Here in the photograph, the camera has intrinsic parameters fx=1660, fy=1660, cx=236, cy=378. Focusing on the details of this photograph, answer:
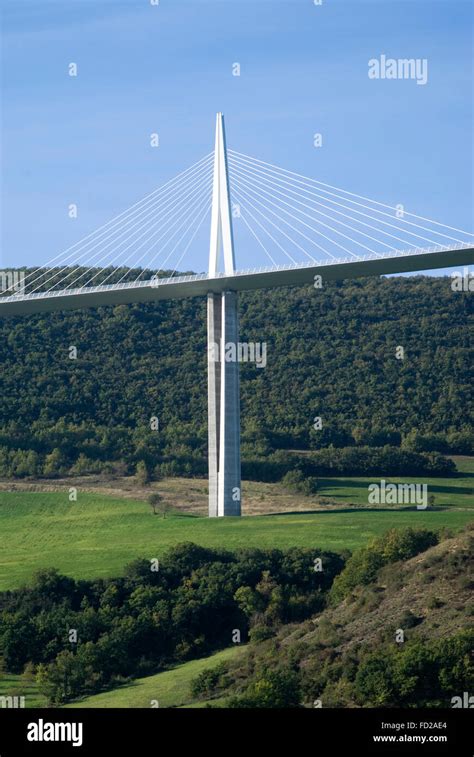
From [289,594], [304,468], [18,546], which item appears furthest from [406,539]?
[304,468]

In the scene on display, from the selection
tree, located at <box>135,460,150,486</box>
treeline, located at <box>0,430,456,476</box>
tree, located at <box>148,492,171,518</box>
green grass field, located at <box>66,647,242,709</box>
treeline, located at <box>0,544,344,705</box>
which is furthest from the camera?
treeline, located at <box>0,430,456,476</box>

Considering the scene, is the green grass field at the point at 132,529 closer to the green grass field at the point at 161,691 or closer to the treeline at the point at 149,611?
the treeline at the point at 149,611

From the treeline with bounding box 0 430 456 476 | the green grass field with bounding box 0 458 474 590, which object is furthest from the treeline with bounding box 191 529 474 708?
the treeline with bounding box 0 430 456 476

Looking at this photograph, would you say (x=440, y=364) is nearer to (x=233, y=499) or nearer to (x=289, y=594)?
(x=233, y=499)

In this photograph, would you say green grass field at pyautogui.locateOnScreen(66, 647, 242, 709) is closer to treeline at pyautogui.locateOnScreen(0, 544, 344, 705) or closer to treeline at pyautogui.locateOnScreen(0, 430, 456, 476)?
treeline at pyautogui.locateOnScreen(0, 544, 344, 705)

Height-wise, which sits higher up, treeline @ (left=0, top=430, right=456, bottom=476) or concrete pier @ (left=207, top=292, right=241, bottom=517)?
concrete pier @ (left=207, top=292, right=241, bottom=517)

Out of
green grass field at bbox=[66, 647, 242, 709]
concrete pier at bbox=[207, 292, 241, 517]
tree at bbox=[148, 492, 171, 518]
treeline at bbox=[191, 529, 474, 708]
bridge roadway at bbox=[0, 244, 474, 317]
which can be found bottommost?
green grass field at bbox=[66, 647, 242, 709]
